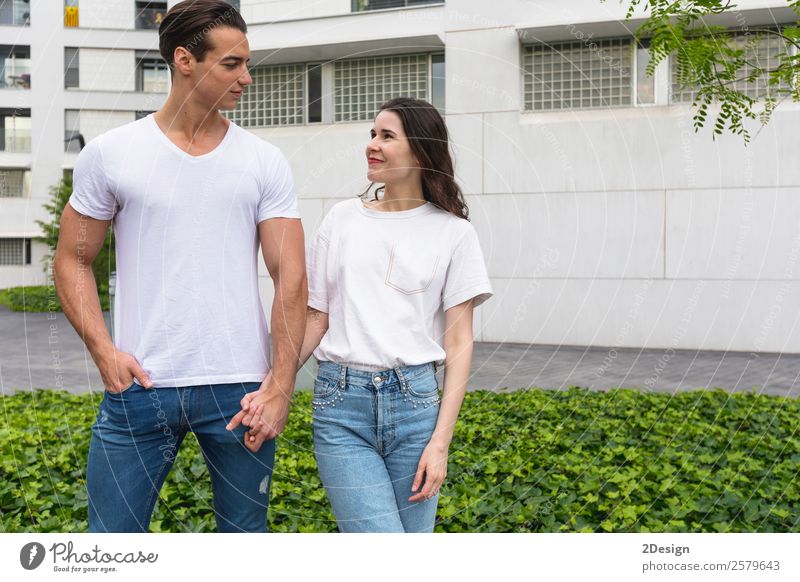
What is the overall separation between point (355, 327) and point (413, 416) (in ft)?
1.06

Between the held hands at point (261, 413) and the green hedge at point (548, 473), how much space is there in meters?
2.27

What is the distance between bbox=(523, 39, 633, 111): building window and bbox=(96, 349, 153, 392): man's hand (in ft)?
37.6

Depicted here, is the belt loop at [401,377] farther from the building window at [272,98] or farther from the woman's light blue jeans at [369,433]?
the building window at [272,98]

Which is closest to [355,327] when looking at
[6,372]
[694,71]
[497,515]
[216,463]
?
[216,463]

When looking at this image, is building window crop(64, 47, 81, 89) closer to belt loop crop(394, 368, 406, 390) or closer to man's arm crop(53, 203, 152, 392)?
man's arm crop(53, 203, 152, 392)

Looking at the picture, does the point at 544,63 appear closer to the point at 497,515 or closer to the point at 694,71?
the point at 694,71

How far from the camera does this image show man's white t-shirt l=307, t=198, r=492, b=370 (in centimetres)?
267

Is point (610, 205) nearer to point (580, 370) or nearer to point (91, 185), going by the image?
point (580, 370)

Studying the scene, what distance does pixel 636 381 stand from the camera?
1130cm

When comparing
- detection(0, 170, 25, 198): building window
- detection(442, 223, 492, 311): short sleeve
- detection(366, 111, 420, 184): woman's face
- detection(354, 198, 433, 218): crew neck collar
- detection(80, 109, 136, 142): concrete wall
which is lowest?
detection(0, 170, 25, 198): building window

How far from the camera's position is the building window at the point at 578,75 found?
44.7 ft

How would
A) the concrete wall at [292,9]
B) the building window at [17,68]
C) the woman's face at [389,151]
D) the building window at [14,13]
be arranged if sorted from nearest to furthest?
the woman's face at [389,151]
the concrete wall at [292,9]
the building window at [14,13]
the building window at [17,68]

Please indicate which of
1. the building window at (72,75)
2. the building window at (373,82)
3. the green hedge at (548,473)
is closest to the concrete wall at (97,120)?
the building window at (72,75)

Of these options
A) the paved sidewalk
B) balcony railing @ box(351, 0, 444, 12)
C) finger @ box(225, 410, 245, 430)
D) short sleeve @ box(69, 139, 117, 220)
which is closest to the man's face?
short sleeve @ box(69, 139, 117, 220)
